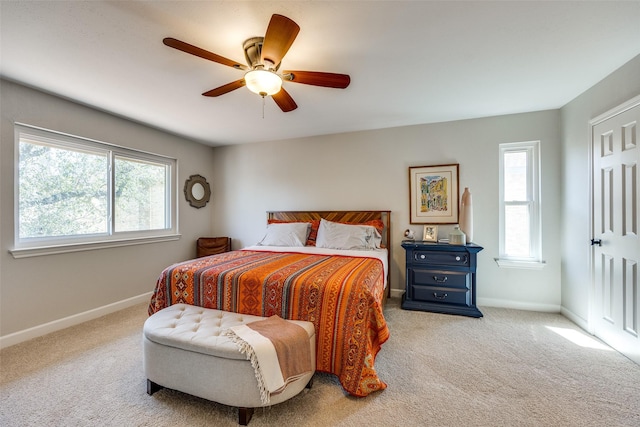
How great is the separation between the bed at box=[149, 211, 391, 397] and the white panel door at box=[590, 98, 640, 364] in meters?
1.96

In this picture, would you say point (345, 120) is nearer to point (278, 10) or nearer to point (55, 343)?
point (278, 10)

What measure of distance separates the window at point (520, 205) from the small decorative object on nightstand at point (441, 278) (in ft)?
2.05

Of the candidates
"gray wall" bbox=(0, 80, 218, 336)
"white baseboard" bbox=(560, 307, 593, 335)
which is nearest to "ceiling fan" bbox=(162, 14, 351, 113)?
"gray wall" bbox=(0, 80, 218, 336)

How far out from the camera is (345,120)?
333cm

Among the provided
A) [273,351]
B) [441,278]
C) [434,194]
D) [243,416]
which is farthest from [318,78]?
[441,278]

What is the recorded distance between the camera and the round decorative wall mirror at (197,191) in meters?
4.12

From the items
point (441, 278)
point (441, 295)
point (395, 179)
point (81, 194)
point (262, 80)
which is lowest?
point (441, 295)

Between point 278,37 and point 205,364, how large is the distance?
1895 mm

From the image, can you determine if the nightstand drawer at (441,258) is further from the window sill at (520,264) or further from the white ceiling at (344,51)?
the white ceiling at (344,51)

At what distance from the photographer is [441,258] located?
9.84ft

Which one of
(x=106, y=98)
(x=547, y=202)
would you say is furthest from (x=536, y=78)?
(x=106, y=98)

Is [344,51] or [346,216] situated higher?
[344,51]

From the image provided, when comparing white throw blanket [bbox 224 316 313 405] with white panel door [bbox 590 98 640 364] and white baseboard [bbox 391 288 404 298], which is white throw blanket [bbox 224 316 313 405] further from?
A: white panel door [bbox 590 98 640 364]

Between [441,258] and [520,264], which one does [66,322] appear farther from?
[520,264]
